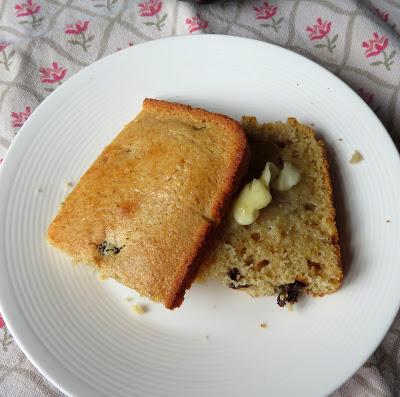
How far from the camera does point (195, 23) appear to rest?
139 inches

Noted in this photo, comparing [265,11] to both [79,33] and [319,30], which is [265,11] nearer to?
[319,30]

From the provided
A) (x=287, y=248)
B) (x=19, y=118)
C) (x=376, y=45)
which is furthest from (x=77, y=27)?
(x=287, y=248)

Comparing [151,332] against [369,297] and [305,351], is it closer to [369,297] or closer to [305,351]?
[305,351]

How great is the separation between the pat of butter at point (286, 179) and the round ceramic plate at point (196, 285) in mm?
279

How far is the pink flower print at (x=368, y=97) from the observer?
3312mm

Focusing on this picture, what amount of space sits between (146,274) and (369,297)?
41.7 inches

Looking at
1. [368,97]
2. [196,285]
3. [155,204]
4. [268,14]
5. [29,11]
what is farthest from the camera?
[29,11]

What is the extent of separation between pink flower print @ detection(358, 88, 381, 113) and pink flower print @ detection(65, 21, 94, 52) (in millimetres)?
1655

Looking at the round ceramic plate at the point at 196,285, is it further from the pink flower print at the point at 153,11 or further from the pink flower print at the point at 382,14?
the pink flower print at the point at 382,14

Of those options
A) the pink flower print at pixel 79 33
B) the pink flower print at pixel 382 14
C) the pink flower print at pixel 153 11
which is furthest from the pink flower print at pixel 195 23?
the pink flower print at pixel 382 14

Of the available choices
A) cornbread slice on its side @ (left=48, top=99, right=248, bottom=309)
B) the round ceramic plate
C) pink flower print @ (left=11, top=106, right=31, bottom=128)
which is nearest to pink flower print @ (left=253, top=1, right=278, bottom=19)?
the round ceramic plate

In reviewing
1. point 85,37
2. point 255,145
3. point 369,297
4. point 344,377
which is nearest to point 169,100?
point 255,145

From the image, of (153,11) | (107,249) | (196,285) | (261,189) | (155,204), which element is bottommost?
(196,285)

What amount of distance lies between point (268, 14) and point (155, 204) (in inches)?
61.0
